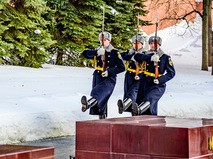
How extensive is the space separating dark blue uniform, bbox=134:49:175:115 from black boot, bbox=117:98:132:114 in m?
0.53

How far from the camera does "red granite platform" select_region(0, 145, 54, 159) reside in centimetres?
→ 547

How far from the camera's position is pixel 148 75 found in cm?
1130

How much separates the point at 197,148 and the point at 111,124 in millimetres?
871

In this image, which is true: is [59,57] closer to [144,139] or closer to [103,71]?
[103,71]

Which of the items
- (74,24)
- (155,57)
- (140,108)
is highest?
(74,24)

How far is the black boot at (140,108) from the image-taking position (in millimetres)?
10898

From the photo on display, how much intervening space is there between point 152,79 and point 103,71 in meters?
0.93

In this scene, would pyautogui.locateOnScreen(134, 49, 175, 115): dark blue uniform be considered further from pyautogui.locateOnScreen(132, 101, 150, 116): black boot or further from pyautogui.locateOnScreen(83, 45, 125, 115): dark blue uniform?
pyautogui.locateOnScreen(83, 45, 125, 115): dark blue uniform

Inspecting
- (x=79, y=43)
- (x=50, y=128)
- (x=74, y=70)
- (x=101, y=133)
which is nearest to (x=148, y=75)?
(x=50, y=128)

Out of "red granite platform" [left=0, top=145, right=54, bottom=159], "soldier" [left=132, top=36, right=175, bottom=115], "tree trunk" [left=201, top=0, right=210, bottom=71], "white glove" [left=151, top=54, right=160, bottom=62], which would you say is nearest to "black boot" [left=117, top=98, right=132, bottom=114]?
"soldier" [left=132, top=36, right=175, bottom=115]

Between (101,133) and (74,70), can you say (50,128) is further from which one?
(74,70)

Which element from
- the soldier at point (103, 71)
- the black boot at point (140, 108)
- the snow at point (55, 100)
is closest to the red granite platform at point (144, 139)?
the black boot at point (140, 108)

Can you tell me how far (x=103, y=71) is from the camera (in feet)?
38.7

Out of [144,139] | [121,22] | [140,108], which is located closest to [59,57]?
[121,22]
